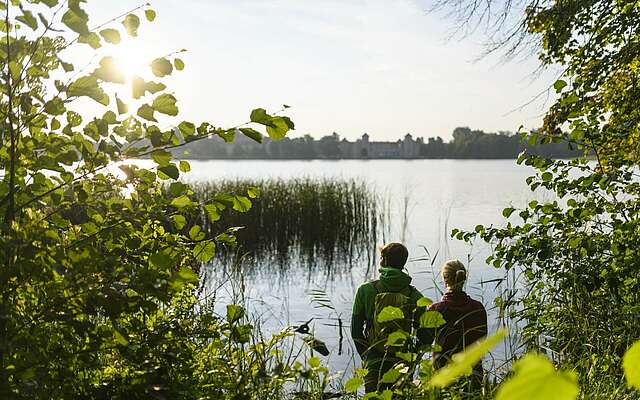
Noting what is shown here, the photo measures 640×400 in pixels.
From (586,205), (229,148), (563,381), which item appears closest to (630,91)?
(586,205)

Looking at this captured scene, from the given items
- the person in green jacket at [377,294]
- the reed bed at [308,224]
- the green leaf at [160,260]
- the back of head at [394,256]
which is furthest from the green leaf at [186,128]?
the reed bed at [308,224]

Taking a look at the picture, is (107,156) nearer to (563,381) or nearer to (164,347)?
(164,347)

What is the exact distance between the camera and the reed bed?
16.5 m

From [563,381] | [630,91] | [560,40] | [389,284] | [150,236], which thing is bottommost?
[389,284]

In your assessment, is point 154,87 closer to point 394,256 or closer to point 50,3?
point 50,3

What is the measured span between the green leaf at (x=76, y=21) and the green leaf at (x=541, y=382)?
2.25 m

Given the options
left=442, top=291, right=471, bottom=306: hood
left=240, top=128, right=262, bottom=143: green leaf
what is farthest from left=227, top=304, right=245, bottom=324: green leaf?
left=442, top=291, right=471, bottom=306: hood

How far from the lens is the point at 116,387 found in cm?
256

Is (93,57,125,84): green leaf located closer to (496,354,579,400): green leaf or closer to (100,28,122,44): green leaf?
(100,28,122,44): green leaf

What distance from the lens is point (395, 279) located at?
497 cm

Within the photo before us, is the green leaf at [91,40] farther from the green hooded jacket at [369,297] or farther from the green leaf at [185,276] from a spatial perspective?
the green hooded jacket at [369,297]

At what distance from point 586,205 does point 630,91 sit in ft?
8.91

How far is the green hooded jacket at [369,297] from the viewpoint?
4.97m

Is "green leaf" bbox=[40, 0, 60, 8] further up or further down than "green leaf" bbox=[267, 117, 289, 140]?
further up
